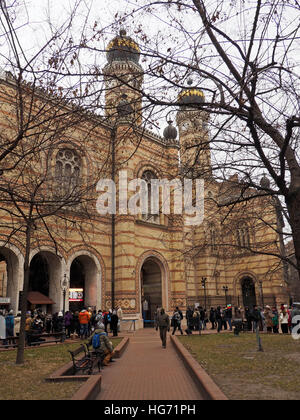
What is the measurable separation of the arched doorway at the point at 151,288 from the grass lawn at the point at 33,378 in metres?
13.5

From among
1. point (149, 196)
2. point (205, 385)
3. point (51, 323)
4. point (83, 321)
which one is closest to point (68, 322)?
point (83, 321)

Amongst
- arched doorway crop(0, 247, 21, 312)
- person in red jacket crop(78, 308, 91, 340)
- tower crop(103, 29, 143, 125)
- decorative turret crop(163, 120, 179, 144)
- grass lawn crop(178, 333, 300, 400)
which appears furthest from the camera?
decorative turret crop(163, 120, 179, 144)

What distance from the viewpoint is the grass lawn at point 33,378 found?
589cm

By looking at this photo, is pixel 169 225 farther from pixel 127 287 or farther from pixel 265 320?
pixel 265 320

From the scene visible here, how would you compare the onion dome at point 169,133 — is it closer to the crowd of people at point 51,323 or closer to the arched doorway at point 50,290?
the arched doorway at point 50,290

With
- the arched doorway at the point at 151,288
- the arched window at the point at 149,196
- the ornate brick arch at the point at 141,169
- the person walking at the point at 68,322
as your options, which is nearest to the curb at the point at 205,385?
the person walking at the point at 68,322

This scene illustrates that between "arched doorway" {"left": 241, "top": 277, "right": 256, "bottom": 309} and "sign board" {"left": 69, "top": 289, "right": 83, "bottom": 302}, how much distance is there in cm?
1819

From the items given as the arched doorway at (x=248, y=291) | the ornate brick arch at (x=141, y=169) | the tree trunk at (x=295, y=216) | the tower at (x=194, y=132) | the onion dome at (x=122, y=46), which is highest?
the ornate brick arch at (x=141, y=169)

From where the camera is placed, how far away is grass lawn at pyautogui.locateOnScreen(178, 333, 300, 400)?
5773 millimetres

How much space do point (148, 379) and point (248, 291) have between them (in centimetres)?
2760

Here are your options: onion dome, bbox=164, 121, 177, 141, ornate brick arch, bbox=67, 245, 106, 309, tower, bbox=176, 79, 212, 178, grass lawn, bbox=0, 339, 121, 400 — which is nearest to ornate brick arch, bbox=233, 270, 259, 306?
onion dome, bbox=164, 121, 177, 141

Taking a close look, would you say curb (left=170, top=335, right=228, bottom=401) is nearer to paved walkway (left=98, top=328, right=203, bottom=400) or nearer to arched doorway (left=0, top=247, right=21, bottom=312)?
paved walkway (left=98, top=328, right=203, bottom=400)

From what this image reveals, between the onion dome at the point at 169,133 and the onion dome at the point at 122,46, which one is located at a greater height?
the onion dome at the point at 169,133
